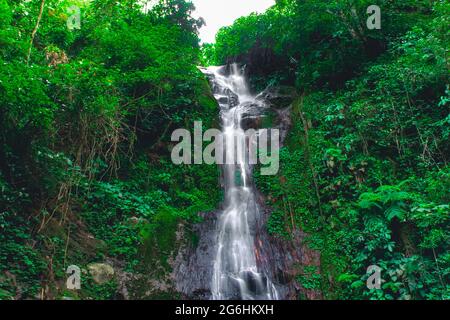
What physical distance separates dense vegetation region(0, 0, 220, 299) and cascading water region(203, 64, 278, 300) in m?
0.71

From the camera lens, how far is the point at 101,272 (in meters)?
7.03

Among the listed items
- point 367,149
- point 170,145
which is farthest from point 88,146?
point 367,149

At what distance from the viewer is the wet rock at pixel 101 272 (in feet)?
22.6

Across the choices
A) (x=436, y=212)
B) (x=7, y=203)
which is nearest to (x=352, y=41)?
(x=436, y=212)

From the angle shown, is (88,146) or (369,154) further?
(369,154)

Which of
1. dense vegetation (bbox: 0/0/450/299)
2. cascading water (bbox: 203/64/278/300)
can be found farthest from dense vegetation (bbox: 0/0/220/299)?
cascading water (bbox: 203/64/278/300)

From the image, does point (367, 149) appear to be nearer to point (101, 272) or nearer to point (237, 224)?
point (237, 224)

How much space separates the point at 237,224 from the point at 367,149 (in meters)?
4.20

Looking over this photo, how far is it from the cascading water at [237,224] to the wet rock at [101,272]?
89.5 inches

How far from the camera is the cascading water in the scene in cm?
785

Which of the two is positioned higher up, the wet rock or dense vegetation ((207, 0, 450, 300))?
dense vegetation ((207, 0, 450, 300))

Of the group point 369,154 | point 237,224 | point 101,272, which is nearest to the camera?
point 101,272

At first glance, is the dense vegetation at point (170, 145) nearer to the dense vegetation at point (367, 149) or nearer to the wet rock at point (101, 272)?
the dense vegetation at point (367, 149)

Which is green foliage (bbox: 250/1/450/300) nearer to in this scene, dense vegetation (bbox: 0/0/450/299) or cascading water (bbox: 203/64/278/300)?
dense vegetation (bbox: 0/0/450/299)
